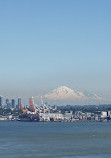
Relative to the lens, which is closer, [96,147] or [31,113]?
[96,147]

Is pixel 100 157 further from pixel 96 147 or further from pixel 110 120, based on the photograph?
pixel 110 120

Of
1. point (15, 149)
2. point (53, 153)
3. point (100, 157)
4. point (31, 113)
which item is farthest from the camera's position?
point (31, 113)

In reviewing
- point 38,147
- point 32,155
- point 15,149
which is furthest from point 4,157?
point 38,147

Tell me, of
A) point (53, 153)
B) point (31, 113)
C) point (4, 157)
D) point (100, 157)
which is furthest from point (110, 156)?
point (31, 113)

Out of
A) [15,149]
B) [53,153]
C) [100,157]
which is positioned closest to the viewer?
A: [100,157]

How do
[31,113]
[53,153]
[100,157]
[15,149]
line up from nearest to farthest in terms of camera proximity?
[100,157] → [53,153] → [15,149] → [31,113]

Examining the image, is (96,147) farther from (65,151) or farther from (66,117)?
(66,117)

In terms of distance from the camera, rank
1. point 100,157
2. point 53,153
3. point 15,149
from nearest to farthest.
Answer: point 100,157
point 53,153
point 15,149

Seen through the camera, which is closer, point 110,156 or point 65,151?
point 110,156
